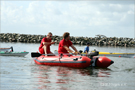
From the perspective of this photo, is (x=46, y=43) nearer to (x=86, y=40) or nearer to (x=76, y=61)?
(x=76, y=61)

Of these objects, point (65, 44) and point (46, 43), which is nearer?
point (65, 44)

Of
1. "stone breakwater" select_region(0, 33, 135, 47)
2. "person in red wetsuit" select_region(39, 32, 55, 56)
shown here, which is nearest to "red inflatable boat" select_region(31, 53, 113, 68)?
"person in red wetsuit" select_region(39, 32, 55, 56)

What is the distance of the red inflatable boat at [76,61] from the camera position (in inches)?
550

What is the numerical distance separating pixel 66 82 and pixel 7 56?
44.6ft

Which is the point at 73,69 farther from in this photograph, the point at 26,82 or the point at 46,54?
the point at 26,82

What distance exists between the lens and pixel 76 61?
558 inches

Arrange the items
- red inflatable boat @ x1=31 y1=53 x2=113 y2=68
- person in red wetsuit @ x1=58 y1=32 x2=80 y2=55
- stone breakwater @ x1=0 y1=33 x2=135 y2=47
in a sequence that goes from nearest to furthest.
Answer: red inflatable boat @ x1=31 y1=53 x2=113 y2=68 → person in red wetsuit @ x1=58 y1=32 x2=80 y2=55 → stone breakwater @ x1=0 y1=33 x2=135 y2=47

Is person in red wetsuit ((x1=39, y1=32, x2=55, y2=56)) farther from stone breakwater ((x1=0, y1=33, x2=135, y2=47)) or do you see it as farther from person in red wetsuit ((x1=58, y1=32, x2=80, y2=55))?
stone breakwater ((x1=0, y1=33, x2=135, y2=47))

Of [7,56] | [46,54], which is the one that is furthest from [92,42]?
[46,54]

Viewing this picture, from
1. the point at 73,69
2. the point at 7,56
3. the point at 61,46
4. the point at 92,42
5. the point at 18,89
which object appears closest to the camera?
the point at 18,89

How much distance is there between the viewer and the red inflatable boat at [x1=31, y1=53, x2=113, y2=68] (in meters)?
14.0

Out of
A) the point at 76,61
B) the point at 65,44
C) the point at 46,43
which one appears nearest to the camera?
the point at 76,61

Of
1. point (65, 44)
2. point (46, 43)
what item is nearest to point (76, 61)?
point (65, 44)

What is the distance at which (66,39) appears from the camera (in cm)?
1458
